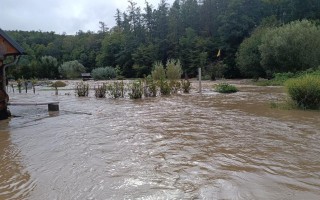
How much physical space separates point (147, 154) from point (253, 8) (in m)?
48.8

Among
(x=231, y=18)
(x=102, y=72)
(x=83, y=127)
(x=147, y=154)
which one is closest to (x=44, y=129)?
(x=83, y=127)

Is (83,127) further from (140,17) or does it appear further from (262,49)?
(140,17)

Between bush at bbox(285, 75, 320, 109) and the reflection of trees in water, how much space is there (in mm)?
8319

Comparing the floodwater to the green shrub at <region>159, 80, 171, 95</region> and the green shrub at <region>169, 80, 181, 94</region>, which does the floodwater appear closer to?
the green shrub at <region>159, 80, 171, 95</region>

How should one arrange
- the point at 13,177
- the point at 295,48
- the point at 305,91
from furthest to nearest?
the point at 295,48 < the point at 305,91 < the point at 13,177

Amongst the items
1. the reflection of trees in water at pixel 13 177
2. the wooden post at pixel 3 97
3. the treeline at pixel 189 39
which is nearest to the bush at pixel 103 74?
the treeline at pixel 189 39

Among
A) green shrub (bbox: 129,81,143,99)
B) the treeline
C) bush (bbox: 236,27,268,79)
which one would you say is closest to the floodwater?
green shrub (bbox: 129,81,143,99)

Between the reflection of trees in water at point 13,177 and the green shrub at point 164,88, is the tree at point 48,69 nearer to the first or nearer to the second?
the green shrub at point 164,88

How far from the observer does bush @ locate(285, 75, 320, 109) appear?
1002cm

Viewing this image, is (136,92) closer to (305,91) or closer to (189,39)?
(305,91)

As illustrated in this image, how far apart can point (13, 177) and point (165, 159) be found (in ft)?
7.55

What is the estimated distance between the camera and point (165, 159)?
523 centimetres

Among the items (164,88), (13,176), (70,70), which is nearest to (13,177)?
(13,176)

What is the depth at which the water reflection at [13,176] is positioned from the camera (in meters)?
4.05
